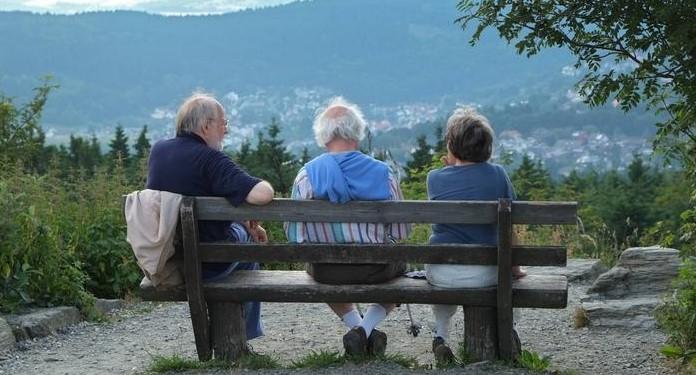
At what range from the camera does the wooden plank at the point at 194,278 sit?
17.8ft

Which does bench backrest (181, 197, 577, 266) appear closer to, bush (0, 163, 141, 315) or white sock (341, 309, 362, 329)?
white sock (341, 309, 362, 329)

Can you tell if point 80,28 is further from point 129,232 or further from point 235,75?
point 129,232

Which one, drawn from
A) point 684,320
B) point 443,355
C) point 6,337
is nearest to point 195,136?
point 443,355

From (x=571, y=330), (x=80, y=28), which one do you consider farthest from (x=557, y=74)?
(x=571, y=330)

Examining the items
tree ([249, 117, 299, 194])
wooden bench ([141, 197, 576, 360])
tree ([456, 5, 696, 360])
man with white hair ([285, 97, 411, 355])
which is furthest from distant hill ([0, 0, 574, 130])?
wooden bench ([141, 197, 576, 360])

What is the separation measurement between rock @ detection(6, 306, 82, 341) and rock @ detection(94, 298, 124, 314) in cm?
49

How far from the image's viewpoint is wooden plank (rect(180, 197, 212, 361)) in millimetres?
5430

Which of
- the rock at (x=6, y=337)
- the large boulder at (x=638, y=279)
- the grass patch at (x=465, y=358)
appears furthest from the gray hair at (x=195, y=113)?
the large boulder at (x=638, y=279)

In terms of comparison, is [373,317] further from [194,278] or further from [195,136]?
[195,136]

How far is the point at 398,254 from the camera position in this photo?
5359 mm

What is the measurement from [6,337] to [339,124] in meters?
2.97

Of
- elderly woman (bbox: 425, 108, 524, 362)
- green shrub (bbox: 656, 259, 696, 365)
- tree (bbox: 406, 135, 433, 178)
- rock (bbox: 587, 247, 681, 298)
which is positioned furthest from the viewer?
tree (bbox: 406, 135, 433, 178)

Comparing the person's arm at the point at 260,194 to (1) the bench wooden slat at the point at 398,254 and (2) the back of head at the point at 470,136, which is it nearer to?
(1) the bench wooden slat at the point at 398,254

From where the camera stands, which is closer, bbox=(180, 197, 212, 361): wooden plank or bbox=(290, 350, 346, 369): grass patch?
bbox=(180, 197, 212, 361): wooden plank
